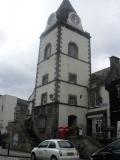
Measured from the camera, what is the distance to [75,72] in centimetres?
3662

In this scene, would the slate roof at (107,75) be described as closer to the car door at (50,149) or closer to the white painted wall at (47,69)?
the white painted wall at (47,69)

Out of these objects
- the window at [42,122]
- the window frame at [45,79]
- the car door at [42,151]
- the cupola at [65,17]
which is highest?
the cupola at [65,17]

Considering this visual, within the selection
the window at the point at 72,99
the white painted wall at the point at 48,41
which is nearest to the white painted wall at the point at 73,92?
the window at the point at 72,99

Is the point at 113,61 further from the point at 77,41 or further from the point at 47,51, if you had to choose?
the point at 47,51

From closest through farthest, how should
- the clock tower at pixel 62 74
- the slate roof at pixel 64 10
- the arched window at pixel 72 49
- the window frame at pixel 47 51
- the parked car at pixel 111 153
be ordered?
the parked car at pixel 111 153 → the clock tower at pixel 62 74 → the arched window at pixel 72 49 → the window frame at pixel 47 51 → the slate roof at pixel 64 10

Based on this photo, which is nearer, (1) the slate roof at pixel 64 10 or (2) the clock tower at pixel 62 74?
(2) the clock tower at pixel 62 74

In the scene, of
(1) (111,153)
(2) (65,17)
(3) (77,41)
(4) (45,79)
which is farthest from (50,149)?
(2) (65,17)

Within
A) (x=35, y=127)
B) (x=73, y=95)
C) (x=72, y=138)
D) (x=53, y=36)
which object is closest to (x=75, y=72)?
(x=73, y=95)

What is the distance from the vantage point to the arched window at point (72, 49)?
37.5 metres

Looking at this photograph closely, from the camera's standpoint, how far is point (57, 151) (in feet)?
54.1

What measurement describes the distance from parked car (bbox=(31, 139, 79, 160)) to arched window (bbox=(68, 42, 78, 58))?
2069cm

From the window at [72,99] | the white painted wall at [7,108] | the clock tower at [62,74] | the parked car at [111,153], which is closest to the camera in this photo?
the parked car at [111,153]

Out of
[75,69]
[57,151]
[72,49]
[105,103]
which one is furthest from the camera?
[72,49]

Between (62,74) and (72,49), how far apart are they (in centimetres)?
492
